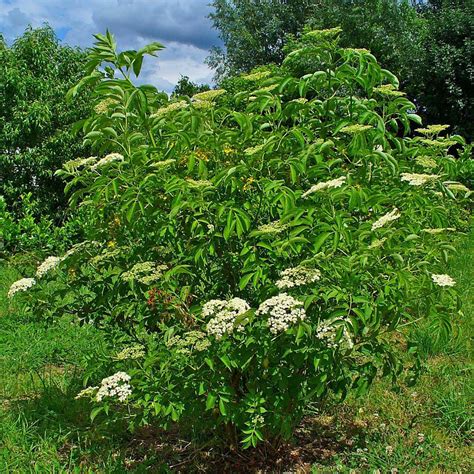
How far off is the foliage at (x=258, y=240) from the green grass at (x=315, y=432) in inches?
20.0

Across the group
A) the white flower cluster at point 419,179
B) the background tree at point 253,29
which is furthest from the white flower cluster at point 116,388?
the background tree at point 253,29

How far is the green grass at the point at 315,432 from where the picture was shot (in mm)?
2812

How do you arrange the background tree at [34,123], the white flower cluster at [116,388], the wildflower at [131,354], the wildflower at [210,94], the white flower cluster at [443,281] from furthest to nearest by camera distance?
1. the background tree at [34,123]
2. the wildflower at [210,94]
3. the wildflower at [131,354]
4. the white flower cluster at [116,388]
5. the white flower cluster at [443,281]

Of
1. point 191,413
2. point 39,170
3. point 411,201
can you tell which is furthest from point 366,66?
point 39,170

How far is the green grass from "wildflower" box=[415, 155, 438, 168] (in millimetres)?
726

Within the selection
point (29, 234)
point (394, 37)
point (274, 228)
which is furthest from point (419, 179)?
point (394, 37)

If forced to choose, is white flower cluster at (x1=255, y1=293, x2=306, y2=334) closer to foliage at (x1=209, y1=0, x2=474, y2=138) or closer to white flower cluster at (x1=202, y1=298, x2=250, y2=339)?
white flower cluster at (x1=202, y1=298, x2=250, y2=339)

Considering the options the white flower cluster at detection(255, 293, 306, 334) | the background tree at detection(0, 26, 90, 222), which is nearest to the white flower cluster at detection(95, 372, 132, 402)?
the white flower cluster at detection(255, 293, 306, 334)

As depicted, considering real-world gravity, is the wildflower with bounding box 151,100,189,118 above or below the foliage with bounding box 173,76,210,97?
below

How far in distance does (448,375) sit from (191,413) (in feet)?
6.52

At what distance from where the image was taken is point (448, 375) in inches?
142

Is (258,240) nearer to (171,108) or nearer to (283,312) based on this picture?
(283,312)

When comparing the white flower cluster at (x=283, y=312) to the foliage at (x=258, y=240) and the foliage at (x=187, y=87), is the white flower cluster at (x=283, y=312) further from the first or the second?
the foliage at (x=187, y=87)

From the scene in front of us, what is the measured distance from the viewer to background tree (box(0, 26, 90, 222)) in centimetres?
808
